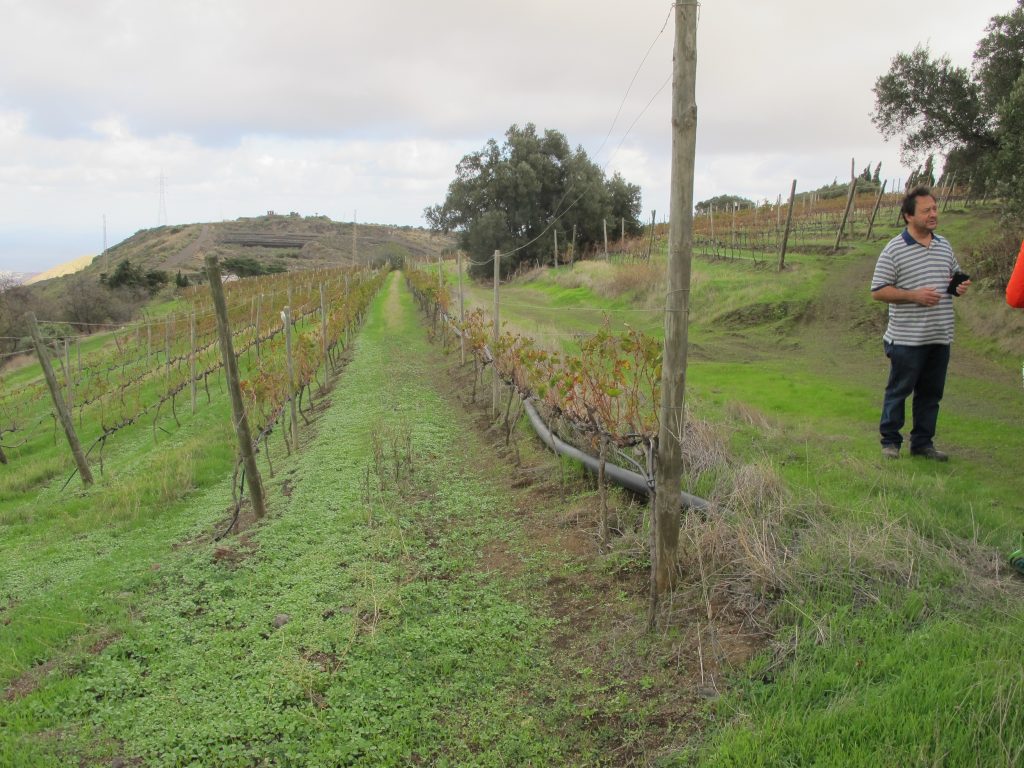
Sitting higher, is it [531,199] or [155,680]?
[531,199]

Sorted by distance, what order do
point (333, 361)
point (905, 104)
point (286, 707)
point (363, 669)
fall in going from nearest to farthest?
point (286, 707), point (363, 669), point (333, 361), point (905, 104)

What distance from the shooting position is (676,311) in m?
3.09

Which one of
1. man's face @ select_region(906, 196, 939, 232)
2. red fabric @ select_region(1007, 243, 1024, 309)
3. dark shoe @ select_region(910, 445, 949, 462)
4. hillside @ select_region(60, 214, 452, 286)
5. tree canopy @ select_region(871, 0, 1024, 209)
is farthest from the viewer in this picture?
hillside @ select_region(60, 214, 452, 286)

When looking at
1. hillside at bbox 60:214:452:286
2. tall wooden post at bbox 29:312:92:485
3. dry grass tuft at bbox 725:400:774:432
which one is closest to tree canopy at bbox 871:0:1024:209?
dry grass tuft at bbox 725:400:774:432

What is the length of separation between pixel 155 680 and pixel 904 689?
3364mm

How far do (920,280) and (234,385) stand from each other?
17.0ft

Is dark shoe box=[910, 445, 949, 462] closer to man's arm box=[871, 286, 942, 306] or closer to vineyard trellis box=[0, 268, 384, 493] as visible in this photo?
man's arm box=[871, 286, 942, 306]

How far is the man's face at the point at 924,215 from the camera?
4.53 m

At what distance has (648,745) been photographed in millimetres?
2611

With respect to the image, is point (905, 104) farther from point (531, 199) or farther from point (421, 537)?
point (421, 537)

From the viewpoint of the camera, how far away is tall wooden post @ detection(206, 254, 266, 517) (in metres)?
5.11

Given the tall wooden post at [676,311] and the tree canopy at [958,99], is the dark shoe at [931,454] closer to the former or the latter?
the tall wooden post at [676,311]

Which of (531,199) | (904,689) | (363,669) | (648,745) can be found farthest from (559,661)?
(531,199)

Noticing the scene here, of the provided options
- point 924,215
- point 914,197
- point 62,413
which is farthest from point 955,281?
point 62,413
